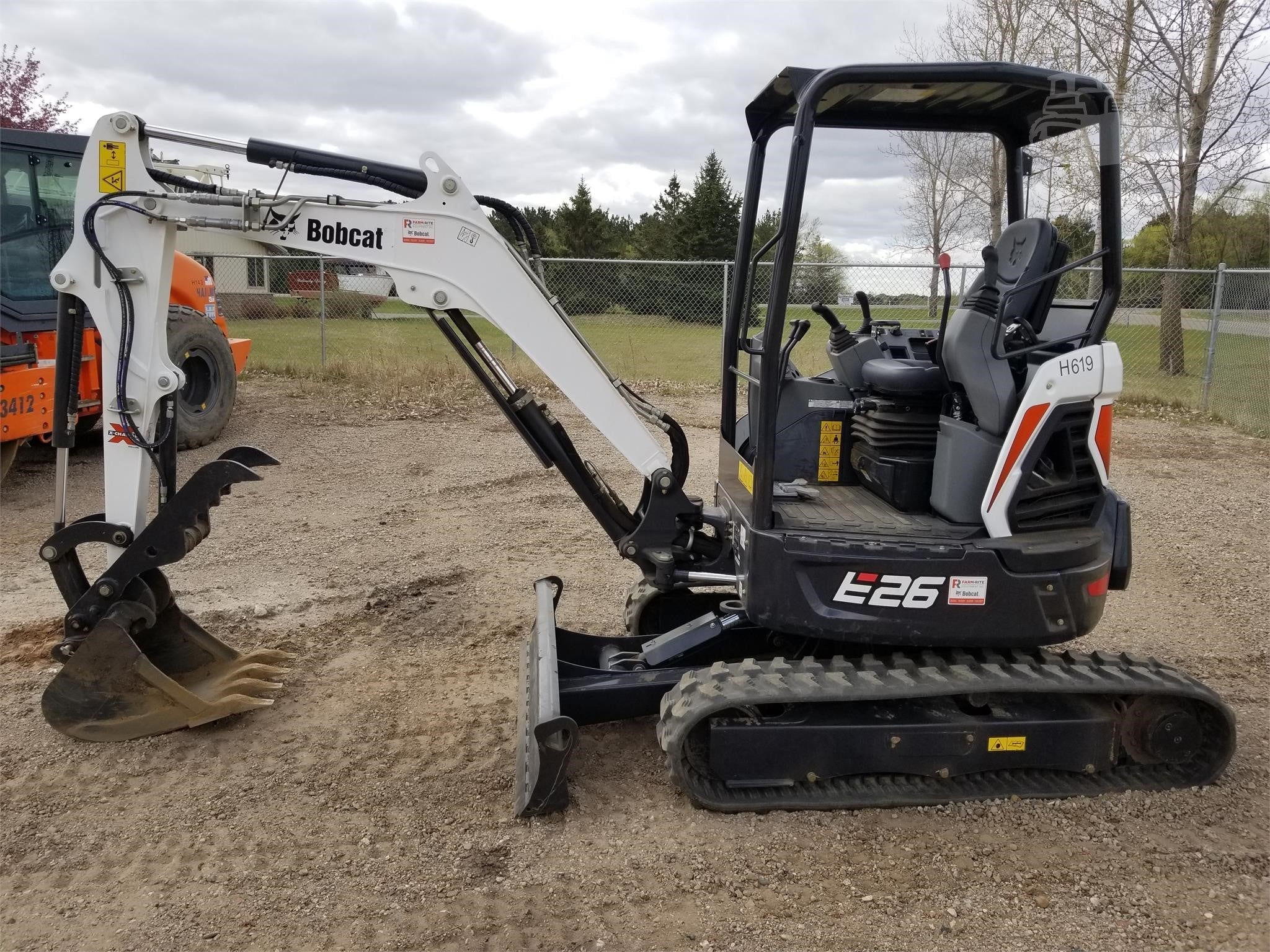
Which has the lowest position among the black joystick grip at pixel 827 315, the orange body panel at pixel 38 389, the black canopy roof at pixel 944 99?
the orange body panel at pixel 38 389

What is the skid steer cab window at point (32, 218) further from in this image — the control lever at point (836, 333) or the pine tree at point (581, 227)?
the pine tree at point (581, 227)

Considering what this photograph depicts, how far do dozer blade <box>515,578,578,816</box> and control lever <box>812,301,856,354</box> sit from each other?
192cm

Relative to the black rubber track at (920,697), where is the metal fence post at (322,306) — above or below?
above

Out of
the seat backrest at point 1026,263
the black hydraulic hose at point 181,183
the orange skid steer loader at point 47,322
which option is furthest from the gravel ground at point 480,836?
the orange skid steer loader at point 47,322

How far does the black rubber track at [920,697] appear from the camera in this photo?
3.50m

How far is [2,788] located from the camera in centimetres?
367

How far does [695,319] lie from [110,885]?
13.3 m

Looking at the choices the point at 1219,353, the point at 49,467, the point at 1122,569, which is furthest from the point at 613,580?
the point at 1219,353

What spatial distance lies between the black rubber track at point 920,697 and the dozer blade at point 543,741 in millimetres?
386

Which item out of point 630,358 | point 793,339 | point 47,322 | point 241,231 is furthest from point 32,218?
point 630,358

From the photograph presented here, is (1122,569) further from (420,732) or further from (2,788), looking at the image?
(2,788)

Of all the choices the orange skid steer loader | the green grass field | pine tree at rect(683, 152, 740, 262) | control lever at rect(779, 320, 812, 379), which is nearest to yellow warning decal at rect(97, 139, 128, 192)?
control lever at rect(779, 320, 812, 379)

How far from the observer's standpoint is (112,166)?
383 cm

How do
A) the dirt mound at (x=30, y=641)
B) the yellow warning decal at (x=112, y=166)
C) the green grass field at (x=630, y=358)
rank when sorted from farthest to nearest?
the green grass field at (x=630, y=358) → the dirt mound at (x=30, y=641) → the yellow warning decal at (x=112, y=166)
